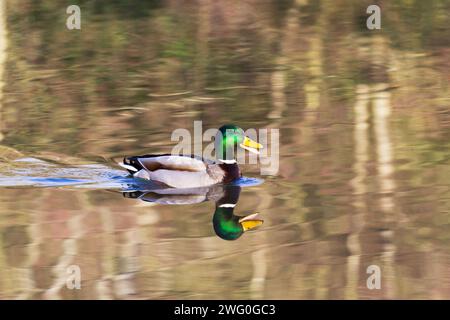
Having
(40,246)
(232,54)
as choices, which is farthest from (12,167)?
(232,54)

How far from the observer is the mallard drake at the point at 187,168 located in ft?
34.8

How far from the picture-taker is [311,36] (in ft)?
50.8

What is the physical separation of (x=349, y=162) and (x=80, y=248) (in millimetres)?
3109

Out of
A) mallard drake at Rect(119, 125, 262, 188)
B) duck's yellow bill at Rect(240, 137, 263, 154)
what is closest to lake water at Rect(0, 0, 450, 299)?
mallard drake at Rect(119, 125, 262, 188)

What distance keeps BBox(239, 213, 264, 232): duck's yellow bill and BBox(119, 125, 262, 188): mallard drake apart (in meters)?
1.41

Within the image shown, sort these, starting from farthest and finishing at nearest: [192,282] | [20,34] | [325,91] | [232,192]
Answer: [20,34]
[325,91]
[232,192]
[192,282]

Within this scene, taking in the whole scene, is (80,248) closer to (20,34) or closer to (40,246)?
(40,246)

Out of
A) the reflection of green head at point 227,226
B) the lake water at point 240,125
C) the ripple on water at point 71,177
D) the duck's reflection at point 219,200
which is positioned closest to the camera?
the lake water at point 240,125

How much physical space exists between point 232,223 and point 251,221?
0.90 ft

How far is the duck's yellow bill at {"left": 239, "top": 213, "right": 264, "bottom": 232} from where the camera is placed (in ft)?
29.6

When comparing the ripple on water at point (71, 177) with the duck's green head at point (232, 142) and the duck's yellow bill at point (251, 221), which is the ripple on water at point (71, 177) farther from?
the duck's yellow bill at point (251, 221)

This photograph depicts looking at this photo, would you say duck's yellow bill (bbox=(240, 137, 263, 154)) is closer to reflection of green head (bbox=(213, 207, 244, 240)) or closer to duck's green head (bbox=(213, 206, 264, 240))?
duck's green head (bbox=(213, 206, 264, 240))

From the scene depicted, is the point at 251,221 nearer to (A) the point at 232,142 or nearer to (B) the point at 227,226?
(B) the point at 227,226

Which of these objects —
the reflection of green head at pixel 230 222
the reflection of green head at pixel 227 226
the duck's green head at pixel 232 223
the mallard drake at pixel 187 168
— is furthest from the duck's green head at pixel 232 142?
the reflection of green head at pixel 227 226
